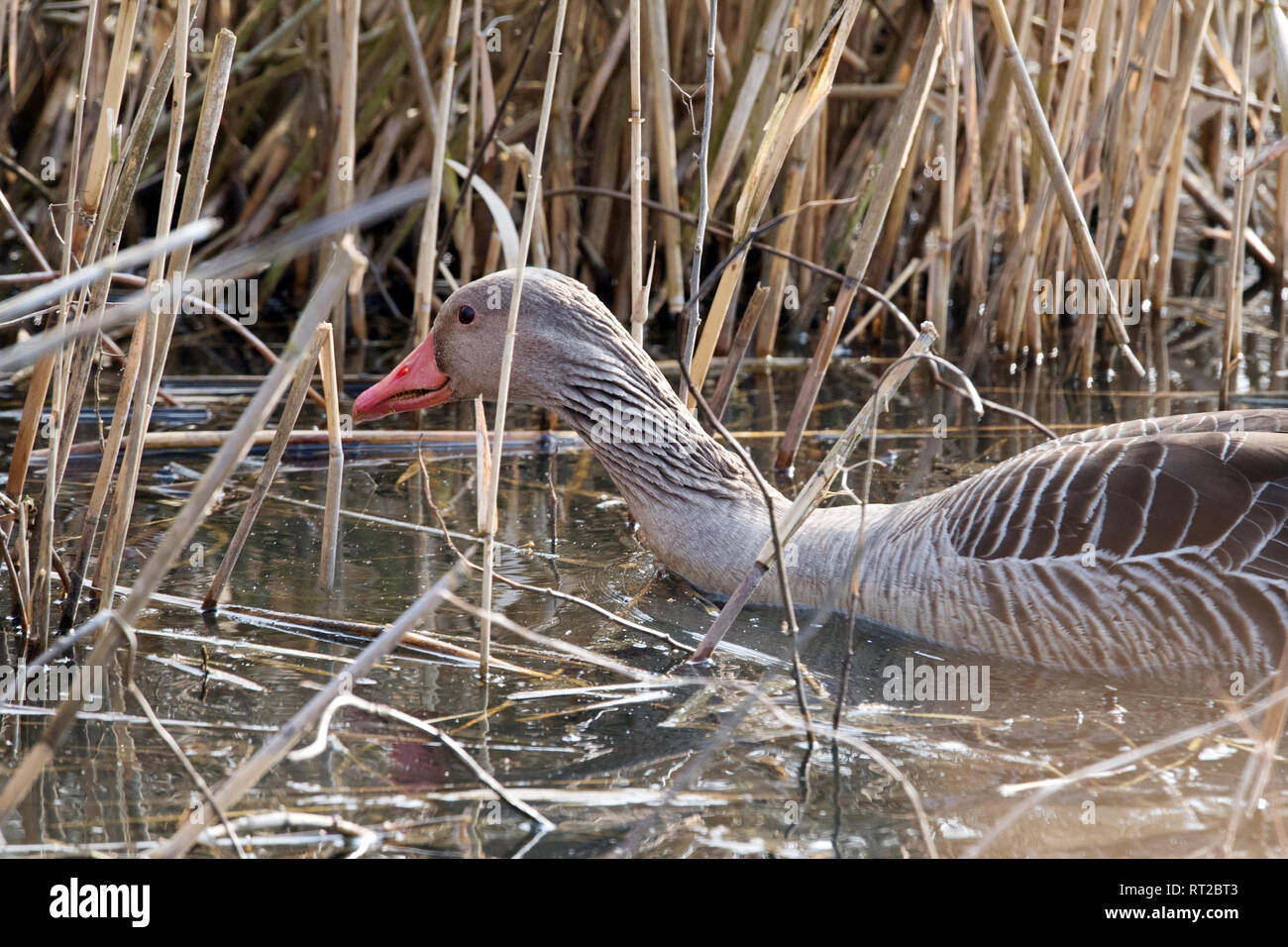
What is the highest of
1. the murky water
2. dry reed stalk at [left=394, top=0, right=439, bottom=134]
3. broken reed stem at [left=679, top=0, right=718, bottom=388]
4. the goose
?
dry reed stalk at [left=394, top=0, right=439, bottom=134]

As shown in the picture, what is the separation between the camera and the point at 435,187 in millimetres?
5312

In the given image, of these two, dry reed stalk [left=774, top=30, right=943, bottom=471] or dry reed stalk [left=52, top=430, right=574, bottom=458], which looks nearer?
dry reed stalk [left=774, top=30, right=943, bottom=471]

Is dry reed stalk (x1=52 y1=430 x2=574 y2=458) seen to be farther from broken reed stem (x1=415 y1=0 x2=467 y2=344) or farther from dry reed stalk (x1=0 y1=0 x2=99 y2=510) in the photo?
dry reed stalk (x1=0 y1=0 x2=99 y2=510)

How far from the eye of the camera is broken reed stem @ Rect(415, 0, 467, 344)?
215 inches

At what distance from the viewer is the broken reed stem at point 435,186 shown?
5473 millimetres

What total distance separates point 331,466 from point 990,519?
7.97ft

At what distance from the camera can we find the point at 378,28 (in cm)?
880

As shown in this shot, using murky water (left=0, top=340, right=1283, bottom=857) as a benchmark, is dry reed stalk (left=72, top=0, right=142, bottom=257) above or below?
above

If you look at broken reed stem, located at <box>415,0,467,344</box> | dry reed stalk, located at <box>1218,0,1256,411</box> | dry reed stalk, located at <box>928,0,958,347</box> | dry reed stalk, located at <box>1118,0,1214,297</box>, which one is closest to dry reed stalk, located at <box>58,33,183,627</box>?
broken reed stem, located at <box>415,0,467,344</box>

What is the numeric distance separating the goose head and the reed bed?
191 mm

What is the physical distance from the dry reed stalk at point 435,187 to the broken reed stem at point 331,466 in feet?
2.42

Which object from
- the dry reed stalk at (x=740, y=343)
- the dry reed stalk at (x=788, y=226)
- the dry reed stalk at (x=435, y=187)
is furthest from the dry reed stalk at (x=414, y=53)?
the dry reed stalk at (x=740, y=343)

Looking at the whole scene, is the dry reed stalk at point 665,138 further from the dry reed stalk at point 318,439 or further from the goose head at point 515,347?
the goose head at point 515,347
